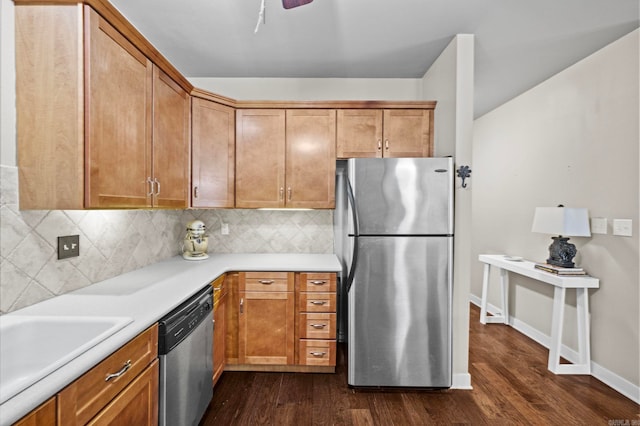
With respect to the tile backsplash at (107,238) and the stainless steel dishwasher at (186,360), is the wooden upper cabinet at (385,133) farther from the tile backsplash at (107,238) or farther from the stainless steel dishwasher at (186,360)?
the stainless steel dishwasher at (186,360)

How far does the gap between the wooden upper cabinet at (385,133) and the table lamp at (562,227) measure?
1.25 metres

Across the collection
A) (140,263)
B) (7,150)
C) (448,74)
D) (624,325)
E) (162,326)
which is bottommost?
(624,325)

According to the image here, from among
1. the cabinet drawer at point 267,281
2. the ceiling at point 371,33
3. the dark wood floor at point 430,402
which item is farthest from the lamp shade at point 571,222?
the cabinet drawer at point 267,281

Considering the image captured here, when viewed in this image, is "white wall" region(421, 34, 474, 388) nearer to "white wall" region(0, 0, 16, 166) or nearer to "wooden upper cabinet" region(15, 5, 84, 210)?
"wooden upper cabinet" region(15, 5, 84, 210)

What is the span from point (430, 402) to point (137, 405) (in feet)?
6.38

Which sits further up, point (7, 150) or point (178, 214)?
point (7, 150)

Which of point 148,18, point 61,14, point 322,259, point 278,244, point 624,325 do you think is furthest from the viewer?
point 278,244

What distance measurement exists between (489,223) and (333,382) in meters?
3.07

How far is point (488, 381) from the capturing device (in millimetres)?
2436

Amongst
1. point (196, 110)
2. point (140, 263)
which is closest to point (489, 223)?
point (196, 110)

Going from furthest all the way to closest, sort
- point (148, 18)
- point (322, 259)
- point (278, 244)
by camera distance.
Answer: point (278, 244)
point (322, 259)
point (148, 18)

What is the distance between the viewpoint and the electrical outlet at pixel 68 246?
62.4 inches

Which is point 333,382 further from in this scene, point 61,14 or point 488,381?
point 61,14

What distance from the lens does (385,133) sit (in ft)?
9.03
